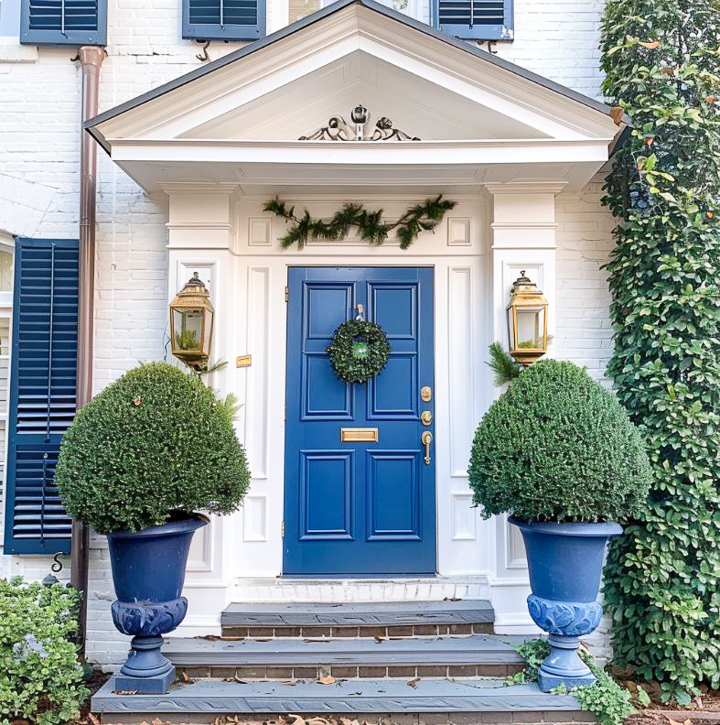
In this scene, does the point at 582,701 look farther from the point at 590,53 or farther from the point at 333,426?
the point at 590,53

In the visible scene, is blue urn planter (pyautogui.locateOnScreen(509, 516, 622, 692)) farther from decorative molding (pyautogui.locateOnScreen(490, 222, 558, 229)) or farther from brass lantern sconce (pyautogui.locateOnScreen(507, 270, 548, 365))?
decorative molding (pyautogui.locateOnScreen(490, 222, 558, 229))

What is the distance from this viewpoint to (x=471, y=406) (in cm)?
429

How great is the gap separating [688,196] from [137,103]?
11.0 feet

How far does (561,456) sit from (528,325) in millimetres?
964

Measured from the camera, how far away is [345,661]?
3.57 metres

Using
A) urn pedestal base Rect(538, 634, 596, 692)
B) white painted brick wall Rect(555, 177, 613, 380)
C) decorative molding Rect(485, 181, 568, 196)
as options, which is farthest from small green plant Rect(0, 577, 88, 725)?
decorative molding Rect(485, 181, 568, 196)

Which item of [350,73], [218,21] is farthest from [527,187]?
[218,21]

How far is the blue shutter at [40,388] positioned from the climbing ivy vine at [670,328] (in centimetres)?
360

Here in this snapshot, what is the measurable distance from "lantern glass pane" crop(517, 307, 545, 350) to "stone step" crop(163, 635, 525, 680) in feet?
5.82

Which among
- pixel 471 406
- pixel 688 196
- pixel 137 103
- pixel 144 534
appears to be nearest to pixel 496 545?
pixel 471 406

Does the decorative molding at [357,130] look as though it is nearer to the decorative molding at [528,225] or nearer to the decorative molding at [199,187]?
the decorative molding at [199,187]

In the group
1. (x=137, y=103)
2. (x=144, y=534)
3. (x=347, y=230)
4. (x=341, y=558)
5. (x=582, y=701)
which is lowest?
(x=582, y=701)

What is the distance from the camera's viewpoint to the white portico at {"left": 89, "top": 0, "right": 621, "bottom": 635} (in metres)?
3.73

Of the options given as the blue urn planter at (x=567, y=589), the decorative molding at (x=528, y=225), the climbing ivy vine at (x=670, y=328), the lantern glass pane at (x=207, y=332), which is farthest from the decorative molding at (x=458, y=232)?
the blue urn planter at (x=567, y=589)
